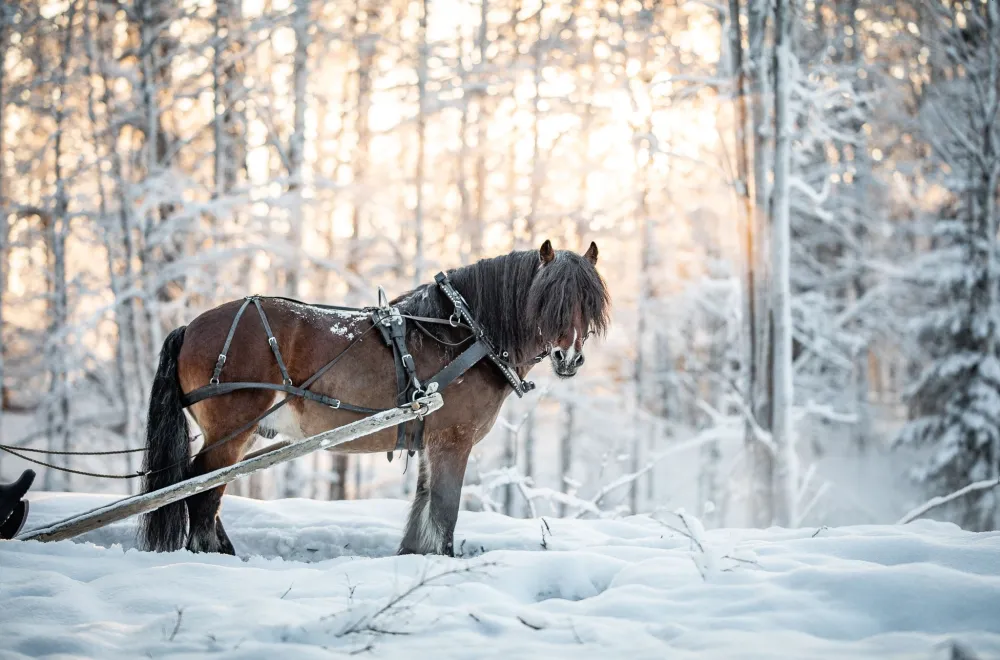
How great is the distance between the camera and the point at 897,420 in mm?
22406

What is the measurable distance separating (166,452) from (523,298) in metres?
2.28

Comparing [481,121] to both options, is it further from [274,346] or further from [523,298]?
[274,346]

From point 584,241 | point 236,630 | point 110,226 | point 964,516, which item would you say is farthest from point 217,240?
point 964,516

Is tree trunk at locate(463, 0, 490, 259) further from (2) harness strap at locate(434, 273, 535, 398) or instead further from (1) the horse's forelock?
(1) the horse's forelock

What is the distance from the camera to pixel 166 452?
3.78 metres

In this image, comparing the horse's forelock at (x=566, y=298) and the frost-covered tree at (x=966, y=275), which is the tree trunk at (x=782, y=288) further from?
the frost-covered tree at (x=966, y=275)

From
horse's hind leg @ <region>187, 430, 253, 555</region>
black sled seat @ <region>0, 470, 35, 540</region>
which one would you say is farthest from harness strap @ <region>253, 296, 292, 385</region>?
black sled seat @ <region>0, 470, 35, 540</region>

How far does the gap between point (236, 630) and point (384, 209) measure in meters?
9.88

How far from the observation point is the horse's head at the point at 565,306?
3.82 metres

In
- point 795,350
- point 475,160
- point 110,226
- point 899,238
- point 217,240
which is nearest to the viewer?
point 110,226

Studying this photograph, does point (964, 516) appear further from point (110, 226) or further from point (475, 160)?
point (110, 226)

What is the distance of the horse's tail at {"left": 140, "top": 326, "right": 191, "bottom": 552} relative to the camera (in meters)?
3.72

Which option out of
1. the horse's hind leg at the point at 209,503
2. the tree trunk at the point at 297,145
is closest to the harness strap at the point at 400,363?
the horse's hind leg at the point at 209,503

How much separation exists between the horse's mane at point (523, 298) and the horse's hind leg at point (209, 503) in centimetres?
132
